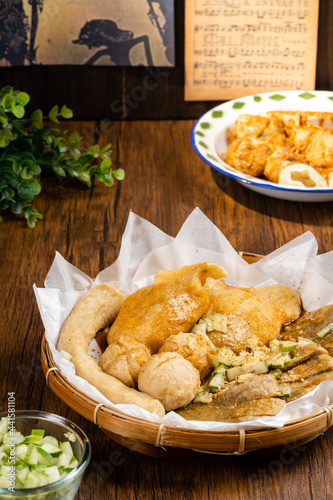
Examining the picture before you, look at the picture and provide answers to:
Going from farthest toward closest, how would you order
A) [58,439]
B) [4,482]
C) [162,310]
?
[162,310]
[58,439]
[4,482]

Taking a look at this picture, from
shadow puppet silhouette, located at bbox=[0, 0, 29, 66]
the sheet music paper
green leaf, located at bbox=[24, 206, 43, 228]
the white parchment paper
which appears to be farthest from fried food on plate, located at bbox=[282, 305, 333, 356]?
shadow puppet silhouette, located at bbox=[0, 0, 29, 66]

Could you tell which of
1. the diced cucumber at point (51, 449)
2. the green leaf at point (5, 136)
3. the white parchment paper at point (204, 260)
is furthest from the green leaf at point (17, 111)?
the diced cucumber at point (51, 449)

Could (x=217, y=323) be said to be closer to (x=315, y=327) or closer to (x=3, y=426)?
(x=315, y=327)

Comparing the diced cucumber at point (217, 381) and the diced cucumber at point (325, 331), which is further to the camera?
the diced cucumber at point (325, 331)

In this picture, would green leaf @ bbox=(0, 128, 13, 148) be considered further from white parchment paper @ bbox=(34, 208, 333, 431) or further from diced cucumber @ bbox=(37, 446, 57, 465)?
diced cucumber @ bbox=(37, 446, 57, 465)

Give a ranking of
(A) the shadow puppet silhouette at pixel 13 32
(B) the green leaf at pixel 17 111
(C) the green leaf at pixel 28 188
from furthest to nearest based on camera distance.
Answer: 1. (A) the shadow puppet silhouette at pixel 13 32
2. (C) the green leaf at pixel 28 188
3. (B) the green leaf at pixel 17 111

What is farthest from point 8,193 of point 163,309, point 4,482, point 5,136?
point 4,482

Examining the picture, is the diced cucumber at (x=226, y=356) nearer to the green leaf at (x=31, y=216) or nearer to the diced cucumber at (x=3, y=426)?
the diced cucumber at (x=3, y=426)
